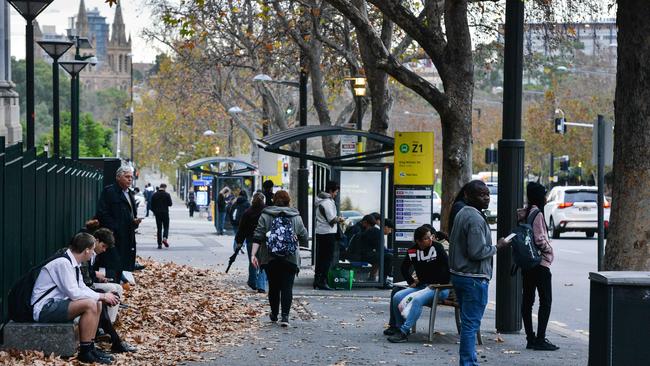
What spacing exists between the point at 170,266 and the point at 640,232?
52.1 ft

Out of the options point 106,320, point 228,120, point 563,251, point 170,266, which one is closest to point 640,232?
point 106,320

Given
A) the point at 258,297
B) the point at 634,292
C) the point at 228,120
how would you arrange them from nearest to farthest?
the point at 634,292 → the point at 258,297 → the point at 228,120

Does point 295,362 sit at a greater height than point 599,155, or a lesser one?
lesser

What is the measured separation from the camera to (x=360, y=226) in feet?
71.4

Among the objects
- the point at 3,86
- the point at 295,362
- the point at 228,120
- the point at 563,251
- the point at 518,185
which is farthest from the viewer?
the point at 228,120

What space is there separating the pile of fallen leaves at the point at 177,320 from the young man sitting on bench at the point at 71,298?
27 cm

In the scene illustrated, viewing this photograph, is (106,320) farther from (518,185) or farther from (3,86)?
(3,86)

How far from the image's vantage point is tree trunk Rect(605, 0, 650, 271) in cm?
1112

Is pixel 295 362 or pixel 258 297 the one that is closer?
pixel 295 362

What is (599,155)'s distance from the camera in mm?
18516

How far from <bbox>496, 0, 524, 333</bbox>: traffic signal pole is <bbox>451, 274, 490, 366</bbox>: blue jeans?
9.60ft

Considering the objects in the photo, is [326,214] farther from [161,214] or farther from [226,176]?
[226,176]

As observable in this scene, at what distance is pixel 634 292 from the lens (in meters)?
8.92

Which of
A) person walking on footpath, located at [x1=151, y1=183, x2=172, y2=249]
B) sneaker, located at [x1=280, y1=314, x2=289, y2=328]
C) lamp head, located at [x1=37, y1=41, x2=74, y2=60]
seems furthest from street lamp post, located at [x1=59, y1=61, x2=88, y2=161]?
sneaker, located at [x1=280, y1=314, x2=289, y2=328]
